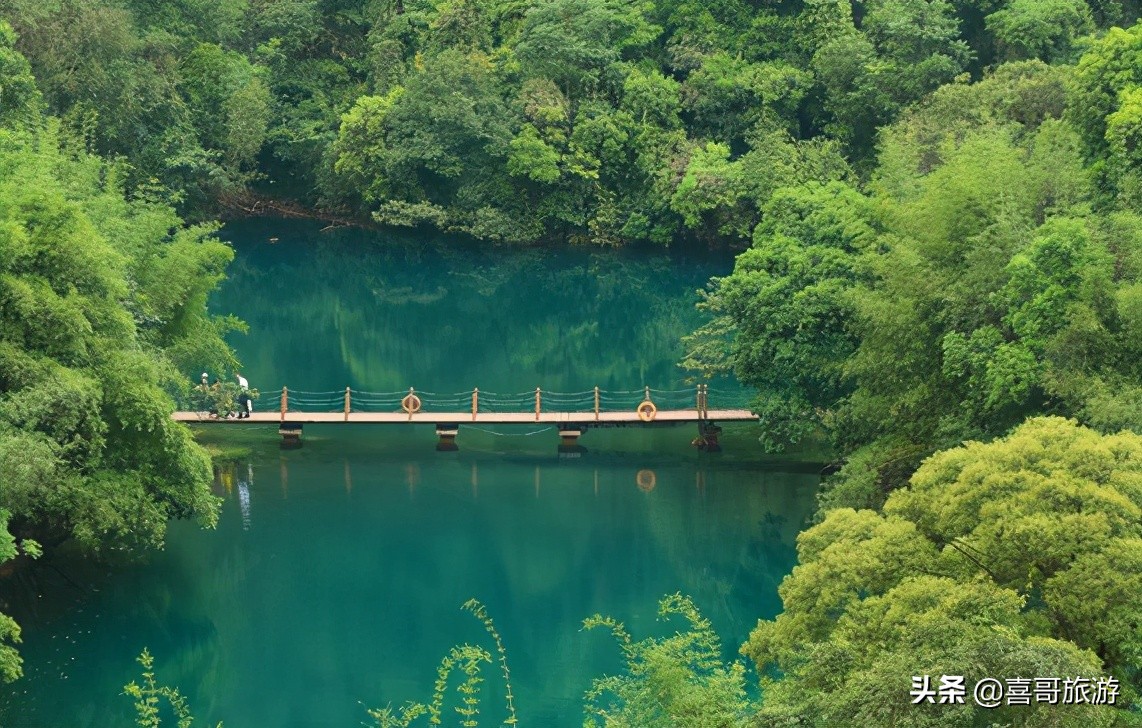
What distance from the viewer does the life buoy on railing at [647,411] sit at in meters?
30.4

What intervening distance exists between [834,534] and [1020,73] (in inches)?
979

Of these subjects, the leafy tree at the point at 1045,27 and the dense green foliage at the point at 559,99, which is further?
the dense green foliage at the point at 559,99

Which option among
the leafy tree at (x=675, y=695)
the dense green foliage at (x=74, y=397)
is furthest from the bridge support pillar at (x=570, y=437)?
the leafy tree at (x=675, y=695)

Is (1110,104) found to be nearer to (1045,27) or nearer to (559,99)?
(1045,27)

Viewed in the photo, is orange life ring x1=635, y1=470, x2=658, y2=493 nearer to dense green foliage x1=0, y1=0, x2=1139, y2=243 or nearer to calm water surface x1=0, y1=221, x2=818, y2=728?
calm water surface x1=0, y1=221, x2=818, y2=728

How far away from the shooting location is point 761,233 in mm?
28969

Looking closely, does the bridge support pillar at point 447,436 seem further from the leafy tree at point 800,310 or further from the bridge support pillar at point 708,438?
the leafy tree at point 800,310

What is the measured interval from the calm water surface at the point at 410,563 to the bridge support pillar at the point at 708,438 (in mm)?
280

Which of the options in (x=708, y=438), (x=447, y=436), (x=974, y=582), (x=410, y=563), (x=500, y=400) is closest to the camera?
(x=974, y=582)

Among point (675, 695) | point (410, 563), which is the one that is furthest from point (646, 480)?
point (675, 695)

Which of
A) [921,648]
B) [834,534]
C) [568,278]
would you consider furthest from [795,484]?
[568,278]

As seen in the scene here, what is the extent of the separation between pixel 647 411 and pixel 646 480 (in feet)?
6.99

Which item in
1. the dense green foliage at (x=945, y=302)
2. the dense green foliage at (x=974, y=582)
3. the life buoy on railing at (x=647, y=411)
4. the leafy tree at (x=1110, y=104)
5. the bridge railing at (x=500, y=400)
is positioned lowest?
the bridge railing at (x=500, y=400)

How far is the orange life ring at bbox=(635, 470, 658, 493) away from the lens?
28244mm
